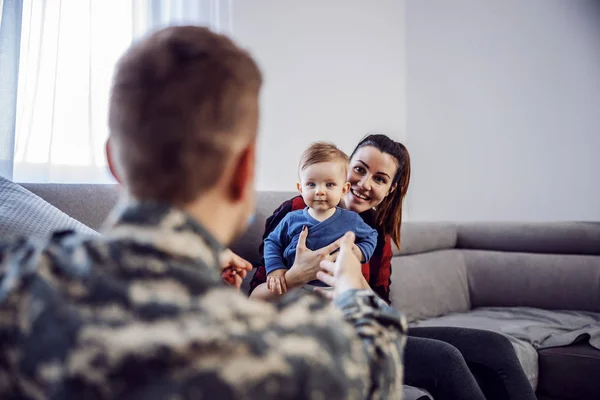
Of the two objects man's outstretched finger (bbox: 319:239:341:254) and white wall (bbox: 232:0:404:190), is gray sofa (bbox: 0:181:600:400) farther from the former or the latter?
white wall (bbox: 232:0:404:190)

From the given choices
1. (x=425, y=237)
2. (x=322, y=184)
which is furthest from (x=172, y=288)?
(x=425, y=237)

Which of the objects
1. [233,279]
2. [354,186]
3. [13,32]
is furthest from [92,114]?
[233,279]

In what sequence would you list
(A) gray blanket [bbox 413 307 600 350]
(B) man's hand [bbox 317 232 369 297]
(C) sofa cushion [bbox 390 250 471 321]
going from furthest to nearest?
(C) sofa cushion [bbox 390 250 471 321], (A) gray blanket [bbox 413 307 600 350], (B) man's hand [bbox 317 232 369 297]

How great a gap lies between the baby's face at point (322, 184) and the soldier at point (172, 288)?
3.47ft

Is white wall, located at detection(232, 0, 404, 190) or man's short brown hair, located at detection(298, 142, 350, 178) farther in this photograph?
white wall, located at detection(232, 0, 404, 190)

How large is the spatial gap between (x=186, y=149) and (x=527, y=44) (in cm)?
441

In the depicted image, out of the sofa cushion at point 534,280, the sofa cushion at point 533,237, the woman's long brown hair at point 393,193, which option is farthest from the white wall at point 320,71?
the woman's long brown hair at point 393,193

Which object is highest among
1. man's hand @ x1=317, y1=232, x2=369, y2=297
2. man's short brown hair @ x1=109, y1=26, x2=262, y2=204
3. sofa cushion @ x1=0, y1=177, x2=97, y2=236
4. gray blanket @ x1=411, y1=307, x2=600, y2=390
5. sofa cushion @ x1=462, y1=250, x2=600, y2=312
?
man's short brown hair @ x1=109, y1=26, x2=262, y2=204

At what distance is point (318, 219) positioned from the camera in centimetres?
178

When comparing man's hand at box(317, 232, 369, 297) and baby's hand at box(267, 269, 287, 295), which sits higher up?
man's hand at box(317, 232, 369, 297)

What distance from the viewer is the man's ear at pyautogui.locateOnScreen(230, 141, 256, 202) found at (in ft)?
2.07

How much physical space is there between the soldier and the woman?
99 centimetres

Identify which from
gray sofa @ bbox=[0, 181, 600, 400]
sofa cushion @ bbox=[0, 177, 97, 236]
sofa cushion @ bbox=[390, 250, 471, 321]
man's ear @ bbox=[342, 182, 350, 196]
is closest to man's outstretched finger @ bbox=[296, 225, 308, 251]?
man's ear @ bbox=[342, 182, 350, 196]

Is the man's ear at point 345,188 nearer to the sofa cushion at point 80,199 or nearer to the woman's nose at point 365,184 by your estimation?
the woman's nose at point 365,184
